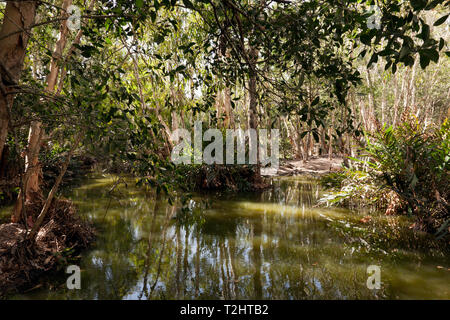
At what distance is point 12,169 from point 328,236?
25.1 feet

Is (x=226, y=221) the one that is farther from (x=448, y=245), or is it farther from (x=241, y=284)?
(x=448, y=245)

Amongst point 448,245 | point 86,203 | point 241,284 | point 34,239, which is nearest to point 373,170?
point 448,245

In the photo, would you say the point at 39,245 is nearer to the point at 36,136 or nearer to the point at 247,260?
the point at 36,136

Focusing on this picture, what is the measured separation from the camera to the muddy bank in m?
3.28

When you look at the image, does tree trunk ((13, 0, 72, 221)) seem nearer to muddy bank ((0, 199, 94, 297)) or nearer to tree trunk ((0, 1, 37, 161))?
muddy bank ((0, 199, 94, 297))

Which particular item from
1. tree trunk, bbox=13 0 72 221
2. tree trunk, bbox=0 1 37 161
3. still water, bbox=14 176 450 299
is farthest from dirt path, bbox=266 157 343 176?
tree trunk, bbox=0 1 37 161

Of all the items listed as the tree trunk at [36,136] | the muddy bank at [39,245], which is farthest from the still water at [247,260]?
the tree trunk at [36,136]

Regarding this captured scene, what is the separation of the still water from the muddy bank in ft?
0.87

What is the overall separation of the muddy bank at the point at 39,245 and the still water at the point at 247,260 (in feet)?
0.87

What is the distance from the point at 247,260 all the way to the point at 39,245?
2.95 m

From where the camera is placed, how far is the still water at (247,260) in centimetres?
316

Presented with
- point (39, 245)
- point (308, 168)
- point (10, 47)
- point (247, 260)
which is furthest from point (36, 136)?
point (308, 168)

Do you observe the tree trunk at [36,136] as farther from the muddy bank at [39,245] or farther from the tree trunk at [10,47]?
the tree trunk at [10,47]
